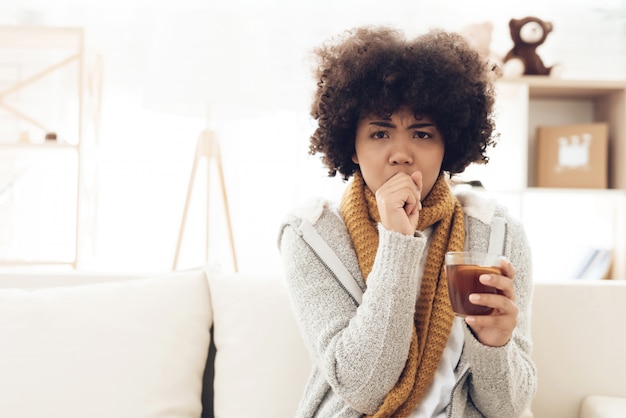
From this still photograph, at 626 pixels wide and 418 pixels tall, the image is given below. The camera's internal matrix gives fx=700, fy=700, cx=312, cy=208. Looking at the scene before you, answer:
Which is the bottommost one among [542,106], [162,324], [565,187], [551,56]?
[162,324]

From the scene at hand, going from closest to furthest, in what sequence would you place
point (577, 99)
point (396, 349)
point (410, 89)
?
point (396, 349) < point (410, 89) < point (577, 99)

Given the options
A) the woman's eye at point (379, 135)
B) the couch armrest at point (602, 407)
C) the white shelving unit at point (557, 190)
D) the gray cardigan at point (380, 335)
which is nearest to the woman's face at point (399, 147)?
the woman's eye at point (379, 135)

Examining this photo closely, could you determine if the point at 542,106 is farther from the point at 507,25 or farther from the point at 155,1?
the point at 155,1

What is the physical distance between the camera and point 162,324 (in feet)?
5.03

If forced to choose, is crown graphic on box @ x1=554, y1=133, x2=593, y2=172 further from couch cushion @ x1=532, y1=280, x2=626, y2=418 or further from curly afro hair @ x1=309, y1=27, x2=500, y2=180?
curly afro hair @ x1=309, y1=27, x2=500, y2=180

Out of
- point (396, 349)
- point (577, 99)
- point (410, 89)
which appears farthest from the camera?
point (577, 99)

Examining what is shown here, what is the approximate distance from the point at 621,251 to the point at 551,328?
191 centimetres

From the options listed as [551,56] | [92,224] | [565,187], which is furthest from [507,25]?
[92,224]

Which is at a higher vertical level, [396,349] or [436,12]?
[436,12]

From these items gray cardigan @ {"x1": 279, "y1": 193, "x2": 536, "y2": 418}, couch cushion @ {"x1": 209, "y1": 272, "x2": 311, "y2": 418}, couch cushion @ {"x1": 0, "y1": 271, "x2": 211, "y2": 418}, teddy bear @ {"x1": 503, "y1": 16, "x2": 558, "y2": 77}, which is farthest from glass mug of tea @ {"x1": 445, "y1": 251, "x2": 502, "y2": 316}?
teddy bear @ {"x1": 503, "y1": 16, "x2": 558, "y2": 77}

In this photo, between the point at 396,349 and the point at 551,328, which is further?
the point at 551,328

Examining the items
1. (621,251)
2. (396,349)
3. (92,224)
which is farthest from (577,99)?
(396,349)

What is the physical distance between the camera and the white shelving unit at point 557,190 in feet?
10.5

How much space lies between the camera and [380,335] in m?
1.21
